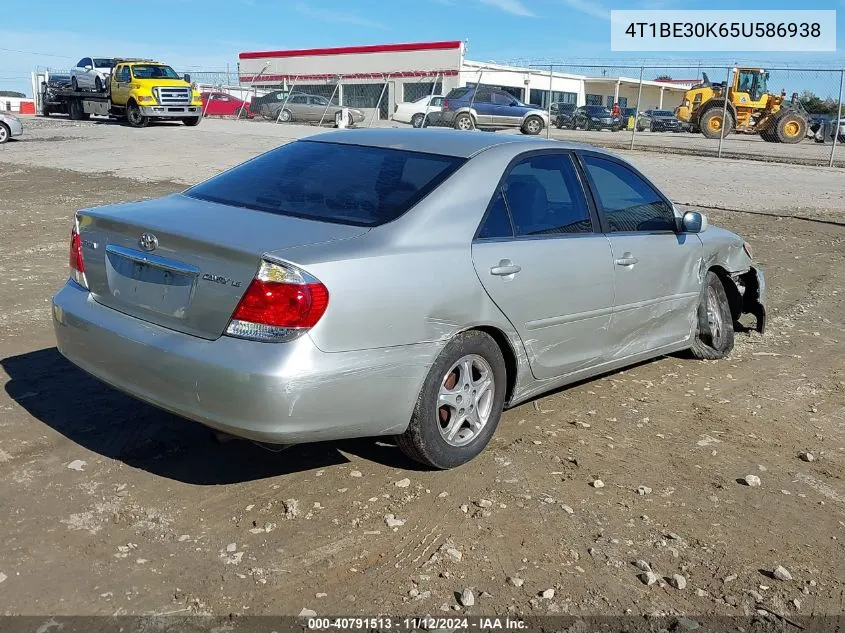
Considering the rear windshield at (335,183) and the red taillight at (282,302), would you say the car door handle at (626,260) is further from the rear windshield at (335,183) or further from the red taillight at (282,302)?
the red taillight at (282,302)

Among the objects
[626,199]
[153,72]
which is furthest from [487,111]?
[626,199]

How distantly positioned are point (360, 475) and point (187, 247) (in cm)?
131

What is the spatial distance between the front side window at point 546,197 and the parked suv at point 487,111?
985 inches

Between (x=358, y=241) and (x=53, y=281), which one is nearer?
(x=358, y=241)

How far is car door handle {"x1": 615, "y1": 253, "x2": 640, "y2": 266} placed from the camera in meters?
4.94

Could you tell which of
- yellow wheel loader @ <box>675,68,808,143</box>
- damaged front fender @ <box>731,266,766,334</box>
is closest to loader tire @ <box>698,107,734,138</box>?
yellow wheel loader @ <box>675,68,808,143</box>

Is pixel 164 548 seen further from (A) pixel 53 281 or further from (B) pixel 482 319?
(A) pixel 53 281

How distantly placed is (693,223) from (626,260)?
764 mm

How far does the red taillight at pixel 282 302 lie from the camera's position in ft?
11.1

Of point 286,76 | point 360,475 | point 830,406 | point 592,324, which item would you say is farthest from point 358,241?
point 286,76

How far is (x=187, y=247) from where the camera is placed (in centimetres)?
363

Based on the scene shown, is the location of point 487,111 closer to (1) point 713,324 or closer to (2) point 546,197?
(1) point 713,324

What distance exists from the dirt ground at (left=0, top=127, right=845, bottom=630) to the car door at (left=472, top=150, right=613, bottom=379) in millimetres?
514

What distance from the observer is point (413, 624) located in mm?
2959
